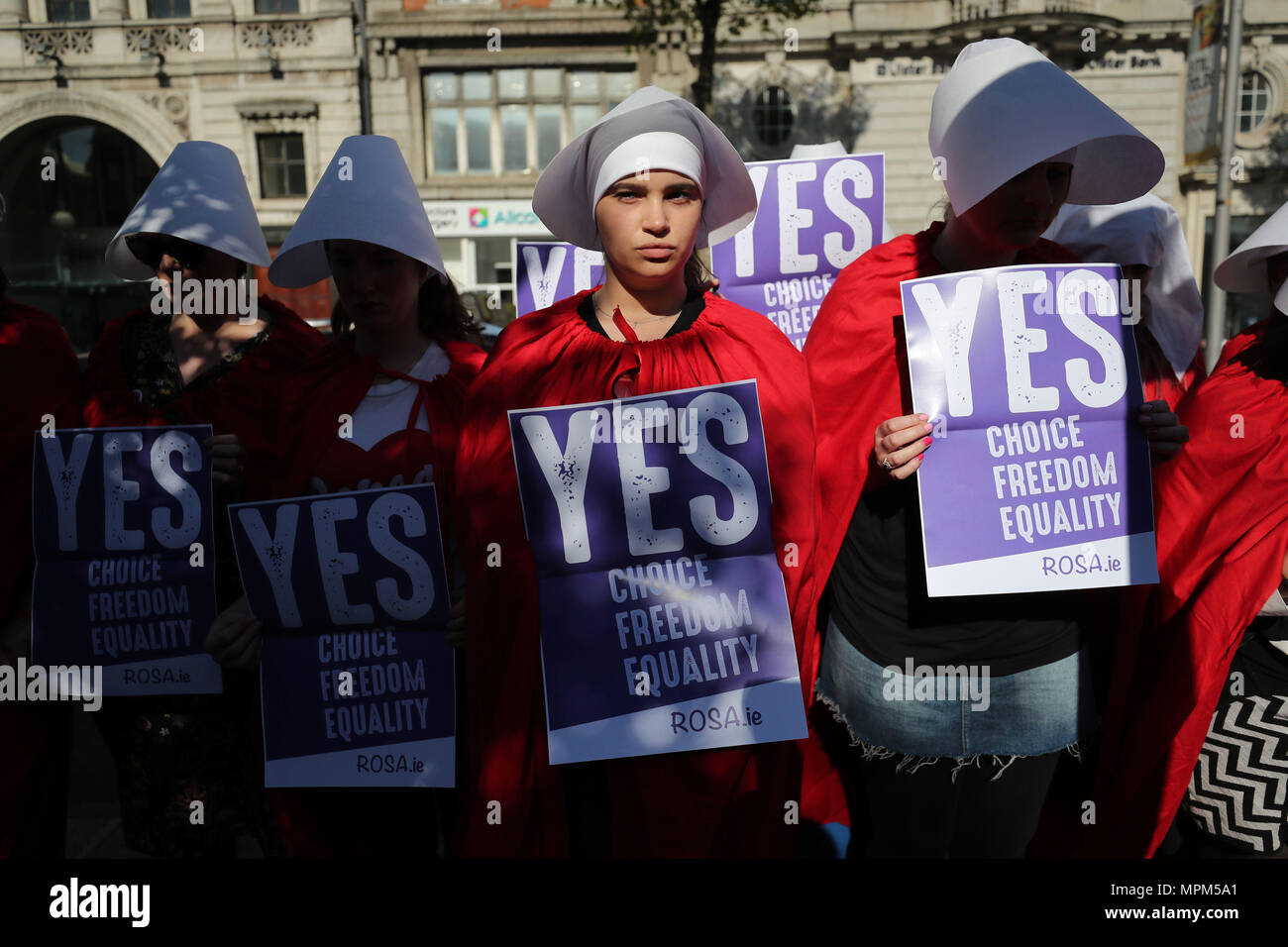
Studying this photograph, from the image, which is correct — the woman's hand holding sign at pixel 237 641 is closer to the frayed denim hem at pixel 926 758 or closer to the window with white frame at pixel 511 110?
the frayed denim hem at pixel 926 758

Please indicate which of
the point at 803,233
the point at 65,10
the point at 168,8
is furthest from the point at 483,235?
the point at 803,233

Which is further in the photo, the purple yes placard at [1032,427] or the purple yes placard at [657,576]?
the purple yes placard at [1032,427]

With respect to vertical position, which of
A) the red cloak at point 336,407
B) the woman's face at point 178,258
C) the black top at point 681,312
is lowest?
the red cloak at point 336,407

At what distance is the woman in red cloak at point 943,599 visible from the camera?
2.02 metres

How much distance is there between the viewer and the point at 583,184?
2109mm

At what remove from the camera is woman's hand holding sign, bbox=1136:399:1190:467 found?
2016 millimetres

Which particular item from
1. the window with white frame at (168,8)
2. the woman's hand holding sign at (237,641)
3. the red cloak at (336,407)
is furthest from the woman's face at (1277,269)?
the window with white frame at (168,8)

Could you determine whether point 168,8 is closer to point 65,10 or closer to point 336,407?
point 65,10

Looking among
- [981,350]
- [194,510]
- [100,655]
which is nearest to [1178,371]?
[981,350]

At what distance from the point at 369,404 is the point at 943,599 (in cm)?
154

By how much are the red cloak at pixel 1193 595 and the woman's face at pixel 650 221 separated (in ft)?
4.51

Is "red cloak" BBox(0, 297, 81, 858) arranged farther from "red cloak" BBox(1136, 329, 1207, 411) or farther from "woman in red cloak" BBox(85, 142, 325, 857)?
"red cloak" BBox(1136, 329, 1207, 411)
